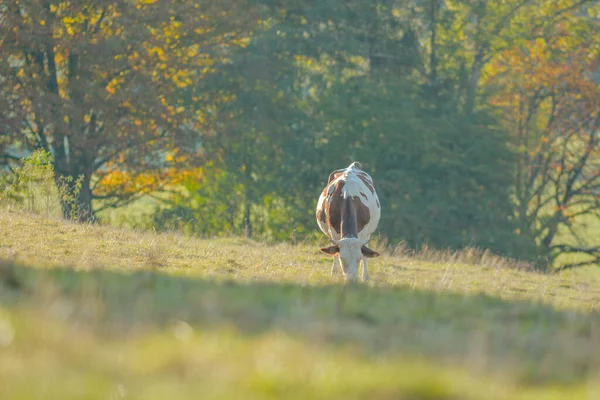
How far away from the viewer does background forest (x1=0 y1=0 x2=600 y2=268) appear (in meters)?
30.6

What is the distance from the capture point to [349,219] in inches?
607

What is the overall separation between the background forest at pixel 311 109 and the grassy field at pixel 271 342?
23451 mm

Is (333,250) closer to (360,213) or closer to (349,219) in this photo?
(349,219)

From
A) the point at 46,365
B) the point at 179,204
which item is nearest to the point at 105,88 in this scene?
the point at 179,204

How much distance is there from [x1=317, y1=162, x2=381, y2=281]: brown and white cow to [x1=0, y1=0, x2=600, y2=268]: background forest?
14.0m

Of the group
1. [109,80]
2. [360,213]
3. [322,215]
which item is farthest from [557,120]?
[360,213]

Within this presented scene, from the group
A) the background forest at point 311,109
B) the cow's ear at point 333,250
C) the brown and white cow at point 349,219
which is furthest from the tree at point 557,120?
the cow's ear at point 333,250

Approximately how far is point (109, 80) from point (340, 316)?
2624 cm

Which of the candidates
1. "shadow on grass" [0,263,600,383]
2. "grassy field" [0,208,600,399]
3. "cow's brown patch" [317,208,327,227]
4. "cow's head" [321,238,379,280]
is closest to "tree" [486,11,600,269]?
"cow's brown patch" [317,208,327,227]

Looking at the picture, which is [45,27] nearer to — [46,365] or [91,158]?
[91,158]

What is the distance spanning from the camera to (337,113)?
117 ft

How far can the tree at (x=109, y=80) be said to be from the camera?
29328 mm

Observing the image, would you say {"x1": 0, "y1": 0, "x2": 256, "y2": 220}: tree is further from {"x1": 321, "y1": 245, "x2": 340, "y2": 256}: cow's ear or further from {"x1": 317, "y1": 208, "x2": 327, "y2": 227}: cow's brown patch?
{"x1": 321, "y1": 245, "x2": 340, "y2": 256}: cow's ear

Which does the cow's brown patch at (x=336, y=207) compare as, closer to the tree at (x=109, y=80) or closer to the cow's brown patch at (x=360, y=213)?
the cow's brown patch at (x=360, y=213)
